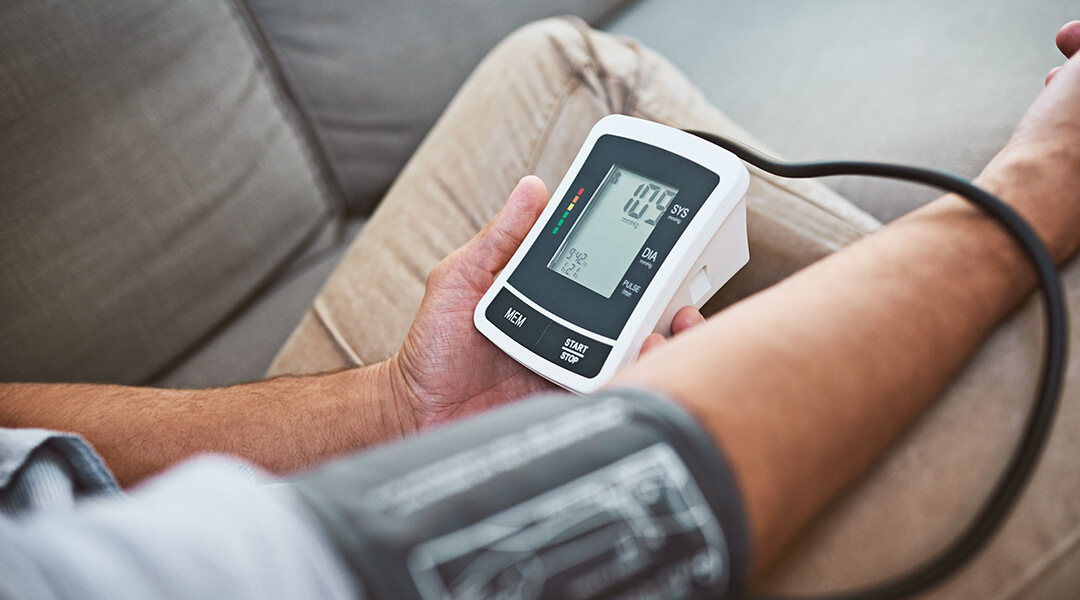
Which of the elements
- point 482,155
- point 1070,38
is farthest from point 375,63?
point 1070,38

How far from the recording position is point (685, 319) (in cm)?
57

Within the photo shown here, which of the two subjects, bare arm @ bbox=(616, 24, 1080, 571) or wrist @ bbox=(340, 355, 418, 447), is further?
wrist @ bbox=(340, 355, 418, 447)

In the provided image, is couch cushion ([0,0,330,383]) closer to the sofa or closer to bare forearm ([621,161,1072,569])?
the sofa

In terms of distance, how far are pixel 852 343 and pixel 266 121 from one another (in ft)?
2.84

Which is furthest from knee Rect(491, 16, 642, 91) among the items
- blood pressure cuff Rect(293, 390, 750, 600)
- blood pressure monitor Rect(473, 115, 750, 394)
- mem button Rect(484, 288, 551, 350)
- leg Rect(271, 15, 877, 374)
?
blood pressure cuff Rect(293, 390, 750, 600)

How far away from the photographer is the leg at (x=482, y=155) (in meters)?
0.78

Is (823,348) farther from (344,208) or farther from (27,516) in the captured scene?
(344,208)

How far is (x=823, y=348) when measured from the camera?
365 mm

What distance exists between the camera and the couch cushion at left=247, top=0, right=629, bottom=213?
0.99m

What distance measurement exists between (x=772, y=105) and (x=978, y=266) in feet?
1.93

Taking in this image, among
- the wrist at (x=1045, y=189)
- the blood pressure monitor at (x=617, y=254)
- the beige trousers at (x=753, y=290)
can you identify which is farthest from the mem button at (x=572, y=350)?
the wrist at (x=1045, y=189)

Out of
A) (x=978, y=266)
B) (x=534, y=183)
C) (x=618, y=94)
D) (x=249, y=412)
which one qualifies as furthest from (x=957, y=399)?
(x=249, y=412)

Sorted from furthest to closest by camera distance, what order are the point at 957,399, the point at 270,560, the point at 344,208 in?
1. the point at 344,208
2. the point at 957,399
3. the point at 270,560

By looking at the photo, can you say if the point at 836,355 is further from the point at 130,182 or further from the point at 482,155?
the point at 130,182
